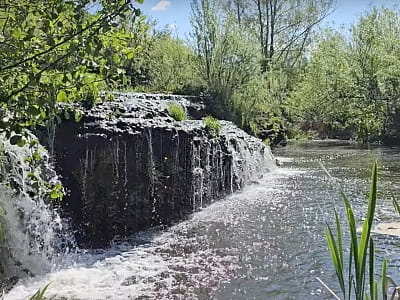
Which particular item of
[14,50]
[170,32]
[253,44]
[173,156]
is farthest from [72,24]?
[170,32]

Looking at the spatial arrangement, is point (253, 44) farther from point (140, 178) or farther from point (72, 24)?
point (72, 24)

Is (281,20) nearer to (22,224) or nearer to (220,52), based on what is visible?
(220,52)

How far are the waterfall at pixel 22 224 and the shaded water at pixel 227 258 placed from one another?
0.24 m

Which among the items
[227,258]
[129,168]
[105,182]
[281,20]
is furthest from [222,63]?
[281,20]

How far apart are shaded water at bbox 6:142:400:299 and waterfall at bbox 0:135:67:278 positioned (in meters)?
0.24

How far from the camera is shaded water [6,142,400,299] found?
472 centimetres

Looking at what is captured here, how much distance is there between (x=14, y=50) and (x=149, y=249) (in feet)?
14.7

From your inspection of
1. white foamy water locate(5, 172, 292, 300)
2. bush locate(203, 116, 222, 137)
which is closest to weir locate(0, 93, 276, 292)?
bush locate(203, 116, 222, 137)

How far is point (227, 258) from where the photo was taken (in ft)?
18.7

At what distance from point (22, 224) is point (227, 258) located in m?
2.40

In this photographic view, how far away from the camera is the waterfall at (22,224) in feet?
16.9

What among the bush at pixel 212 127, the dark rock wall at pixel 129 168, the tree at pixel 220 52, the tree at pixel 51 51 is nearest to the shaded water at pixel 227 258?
the dark rock wall at pixel 129 168

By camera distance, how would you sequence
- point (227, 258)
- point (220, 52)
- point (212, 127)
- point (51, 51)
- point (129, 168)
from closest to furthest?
1. point (51, 51)
2. point (227, 258)
3. point (129, 168)
4. point (212, 127)
5. point (220, 52)

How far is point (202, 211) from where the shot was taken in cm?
830
